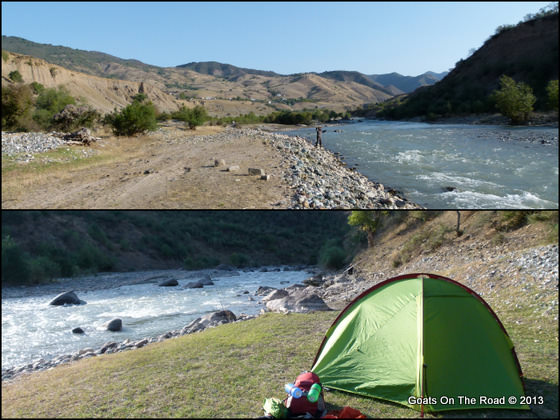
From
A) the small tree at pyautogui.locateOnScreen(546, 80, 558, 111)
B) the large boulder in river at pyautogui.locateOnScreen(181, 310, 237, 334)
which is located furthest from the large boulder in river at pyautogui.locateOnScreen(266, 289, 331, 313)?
the small tree at pyautogui.locateOnScreen(546, 80, 558, 111)

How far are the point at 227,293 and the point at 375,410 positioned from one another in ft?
51.5

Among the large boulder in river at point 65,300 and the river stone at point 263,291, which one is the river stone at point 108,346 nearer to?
the large boulder in river at point 65,300

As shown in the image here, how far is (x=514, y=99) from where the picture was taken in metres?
5.88

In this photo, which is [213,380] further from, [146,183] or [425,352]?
[146,183]

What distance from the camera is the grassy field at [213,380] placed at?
4.80 m

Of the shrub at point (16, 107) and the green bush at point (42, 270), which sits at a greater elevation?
the shrub at point (16, 107)

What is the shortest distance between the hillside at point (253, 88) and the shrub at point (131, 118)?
1269 mm

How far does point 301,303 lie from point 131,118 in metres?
8.27

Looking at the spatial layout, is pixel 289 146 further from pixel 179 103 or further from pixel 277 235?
pixel 277 235

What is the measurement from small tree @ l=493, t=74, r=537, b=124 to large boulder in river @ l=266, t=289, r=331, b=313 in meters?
7.34

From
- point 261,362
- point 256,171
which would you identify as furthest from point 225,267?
point 261,362

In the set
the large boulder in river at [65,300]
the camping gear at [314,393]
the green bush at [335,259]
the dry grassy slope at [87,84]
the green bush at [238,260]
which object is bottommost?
the green bush at [238,260]

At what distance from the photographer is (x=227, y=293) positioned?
19891mm

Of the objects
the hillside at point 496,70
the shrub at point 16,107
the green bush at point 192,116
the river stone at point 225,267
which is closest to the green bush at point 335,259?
the river stone at point 225,267
